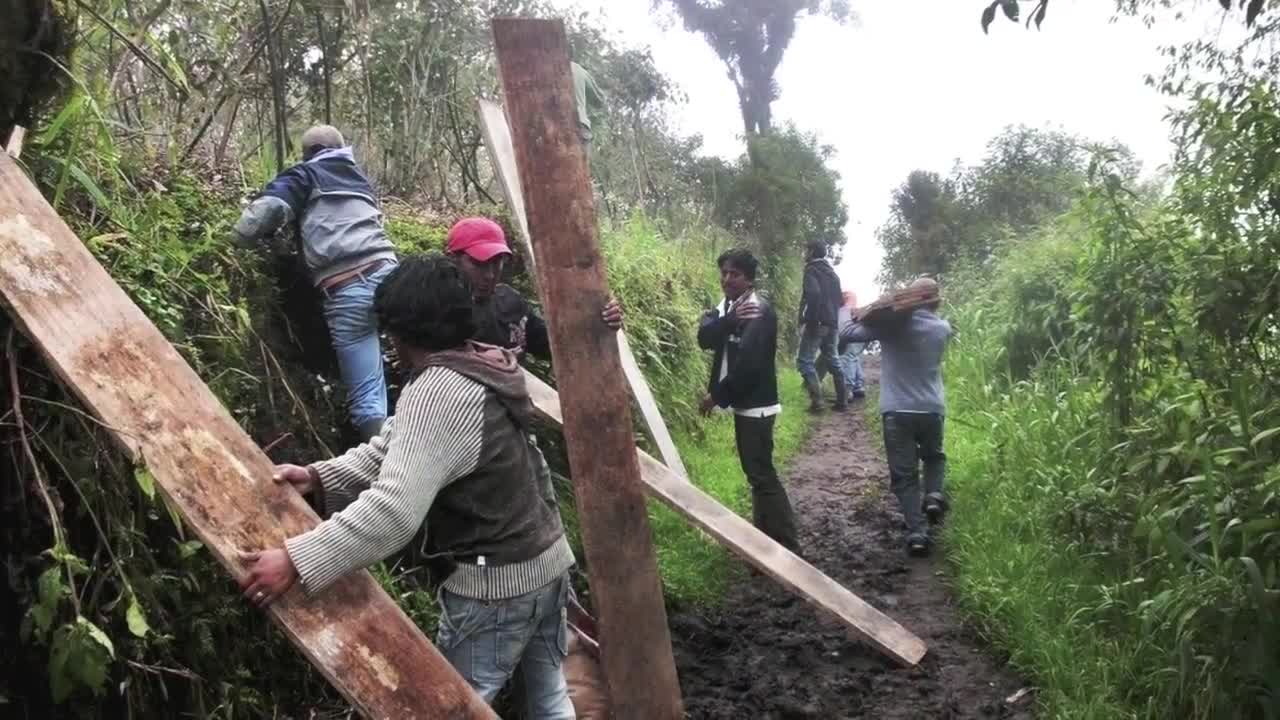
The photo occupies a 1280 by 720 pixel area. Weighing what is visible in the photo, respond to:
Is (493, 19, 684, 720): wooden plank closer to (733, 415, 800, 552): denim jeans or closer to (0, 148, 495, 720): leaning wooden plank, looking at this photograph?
(0, 148, 495, 720): leaning wooden plank

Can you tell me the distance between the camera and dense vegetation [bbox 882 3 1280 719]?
2.93 metres

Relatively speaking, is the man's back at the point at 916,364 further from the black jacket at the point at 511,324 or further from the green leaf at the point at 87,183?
the green leaf at the point at 87,183

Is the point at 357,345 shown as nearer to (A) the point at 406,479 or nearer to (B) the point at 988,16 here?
(A) the point at 406,479

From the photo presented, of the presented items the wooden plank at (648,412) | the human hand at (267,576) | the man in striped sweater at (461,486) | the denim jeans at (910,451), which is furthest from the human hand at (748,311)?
the human hand at (267,576)

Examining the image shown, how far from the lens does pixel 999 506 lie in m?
5.49

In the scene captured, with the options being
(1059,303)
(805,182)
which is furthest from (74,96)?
(805,182)

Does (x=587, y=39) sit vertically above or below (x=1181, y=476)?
above

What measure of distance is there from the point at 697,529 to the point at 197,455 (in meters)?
3.76

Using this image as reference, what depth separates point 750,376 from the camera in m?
5.25

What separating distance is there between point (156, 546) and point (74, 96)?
4.18ft

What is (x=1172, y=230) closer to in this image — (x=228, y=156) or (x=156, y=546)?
(x=156, y=546)

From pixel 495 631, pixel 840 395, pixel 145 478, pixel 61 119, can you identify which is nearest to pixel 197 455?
pixel 145 478

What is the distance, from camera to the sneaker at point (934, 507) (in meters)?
5.87

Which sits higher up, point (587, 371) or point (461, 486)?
point (587, 371)
